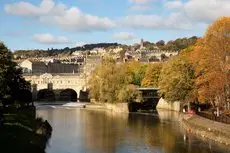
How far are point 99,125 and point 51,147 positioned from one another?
1897 cm

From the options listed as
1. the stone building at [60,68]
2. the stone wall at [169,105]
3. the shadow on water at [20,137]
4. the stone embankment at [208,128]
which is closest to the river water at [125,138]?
the stone embankment at [208,128]

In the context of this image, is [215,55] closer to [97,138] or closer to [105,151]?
[97,138]

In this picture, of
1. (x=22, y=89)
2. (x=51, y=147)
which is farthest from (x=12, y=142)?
(x=22, y=89)

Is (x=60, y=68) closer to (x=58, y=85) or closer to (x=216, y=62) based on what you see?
(x=58, y=85)

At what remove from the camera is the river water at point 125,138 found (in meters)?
41.1

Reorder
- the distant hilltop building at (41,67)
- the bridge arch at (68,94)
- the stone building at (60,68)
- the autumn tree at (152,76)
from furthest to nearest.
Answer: the stone building at (60,68) → the distant hilltop building at (41,67) → the bridge arch at (68,94) → the autumn tree at (152,76)

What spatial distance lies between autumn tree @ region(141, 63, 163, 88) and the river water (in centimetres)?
3449

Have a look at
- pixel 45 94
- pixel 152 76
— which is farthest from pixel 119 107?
pixel 45 94

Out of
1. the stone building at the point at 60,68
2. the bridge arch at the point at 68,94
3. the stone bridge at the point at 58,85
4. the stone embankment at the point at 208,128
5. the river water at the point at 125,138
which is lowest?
the river water at the point at 125,138

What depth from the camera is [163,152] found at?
3997 cm

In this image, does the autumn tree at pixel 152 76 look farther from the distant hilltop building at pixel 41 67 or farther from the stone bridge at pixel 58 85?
the distant hilltop building at pixel 41 67

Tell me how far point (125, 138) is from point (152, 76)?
54.5 meters

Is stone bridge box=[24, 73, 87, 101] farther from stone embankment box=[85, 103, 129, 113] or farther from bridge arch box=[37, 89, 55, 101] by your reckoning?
stone embankment box=[85, 103, 129, 113]

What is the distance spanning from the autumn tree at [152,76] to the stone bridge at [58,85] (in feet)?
111
